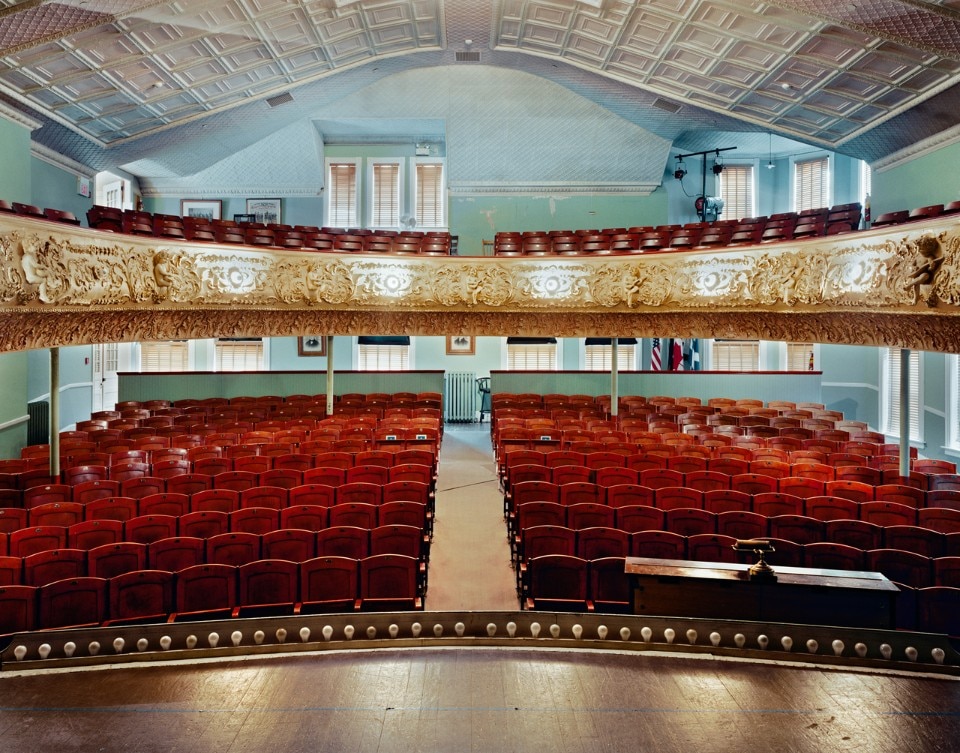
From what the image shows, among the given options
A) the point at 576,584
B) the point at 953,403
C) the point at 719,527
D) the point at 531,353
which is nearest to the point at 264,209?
the point at 531,353

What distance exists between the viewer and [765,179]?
17.9 meters

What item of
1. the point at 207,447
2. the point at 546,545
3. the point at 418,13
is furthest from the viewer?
the point at 418,13

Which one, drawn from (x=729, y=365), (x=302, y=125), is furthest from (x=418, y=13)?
(x=729, y=365)

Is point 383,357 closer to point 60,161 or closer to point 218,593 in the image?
point 60,161

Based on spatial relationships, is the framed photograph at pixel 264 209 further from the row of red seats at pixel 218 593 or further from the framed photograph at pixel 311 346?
the row of red seats at pixel 218 593

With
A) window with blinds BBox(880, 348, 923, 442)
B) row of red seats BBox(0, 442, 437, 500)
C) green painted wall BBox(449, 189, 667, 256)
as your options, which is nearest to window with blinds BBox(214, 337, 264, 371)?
green painted wall BBox(449, 189, 667, 256)

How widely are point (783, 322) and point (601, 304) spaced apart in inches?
121

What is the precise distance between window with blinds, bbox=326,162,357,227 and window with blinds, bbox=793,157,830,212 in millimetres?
12555

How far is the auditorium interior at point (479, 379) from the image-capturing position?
3291 mm

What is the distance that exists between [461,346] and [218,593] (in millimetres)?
12351

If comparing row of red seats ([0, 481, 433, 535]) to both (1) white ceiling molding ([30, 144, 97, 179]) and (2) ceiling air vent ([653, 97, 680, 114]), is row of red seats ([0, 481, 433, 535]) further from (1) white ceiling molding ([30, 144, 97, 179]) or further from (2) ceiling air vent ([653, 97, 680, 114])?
(2) ceiling air vent ([653, 97, 680, 114])

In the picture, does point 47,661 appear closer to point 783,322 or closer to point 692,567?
point 692,567

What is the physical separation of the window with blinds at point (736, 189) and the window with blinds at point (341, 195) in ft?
35.4

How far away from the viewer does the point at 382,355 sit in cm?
1798
